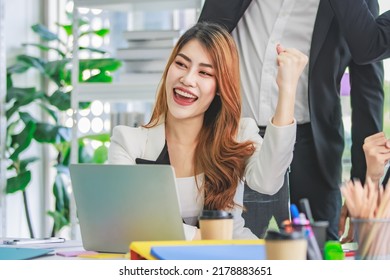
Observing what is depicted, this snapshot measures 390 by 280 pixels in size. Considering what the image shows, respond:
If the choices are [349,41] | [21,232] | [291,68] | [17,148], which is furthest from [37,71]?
[291,68]

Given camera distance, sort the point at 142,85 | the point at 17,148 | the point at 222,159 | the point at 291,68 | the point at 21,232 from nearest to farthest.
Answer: the point at 291,68 < the point at 222,159 < the point at 142,85 < the point at 17,148 < the point at 21,232

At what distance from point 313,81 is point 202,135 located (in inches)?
18.6

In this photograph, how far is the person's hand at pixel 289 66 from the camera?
5.46 ft

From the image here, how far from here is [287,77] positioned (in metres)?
1.72

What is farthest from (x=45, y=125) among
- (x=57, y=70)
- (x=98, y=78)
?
(x=98, y=78)

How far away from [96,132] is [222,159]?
206 cm

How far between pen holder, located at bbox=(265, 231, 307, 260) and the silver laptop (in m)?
0.42

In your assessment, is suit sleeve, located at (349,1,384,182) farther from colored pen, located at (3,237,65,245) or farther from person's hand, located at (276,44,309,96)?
colored pen, located at (3,237,65,245)

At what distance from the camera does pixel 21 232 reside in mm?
4242

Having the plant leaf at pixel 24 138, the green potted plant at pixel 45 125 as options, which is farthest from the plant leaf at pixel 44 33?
the plant leaf at pixel 24 138

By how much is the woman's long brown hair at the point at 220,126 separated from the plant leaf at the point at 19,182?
1.87 meters

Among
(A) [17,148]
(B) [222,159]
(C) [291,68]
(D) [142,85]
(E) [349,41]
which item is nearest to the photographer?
(C) [291,68]

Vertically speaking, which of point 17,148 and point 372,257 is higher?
point 372,257

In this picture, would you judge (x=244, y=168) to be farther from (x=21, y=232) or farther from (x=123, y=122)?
(x=21, y=232)
